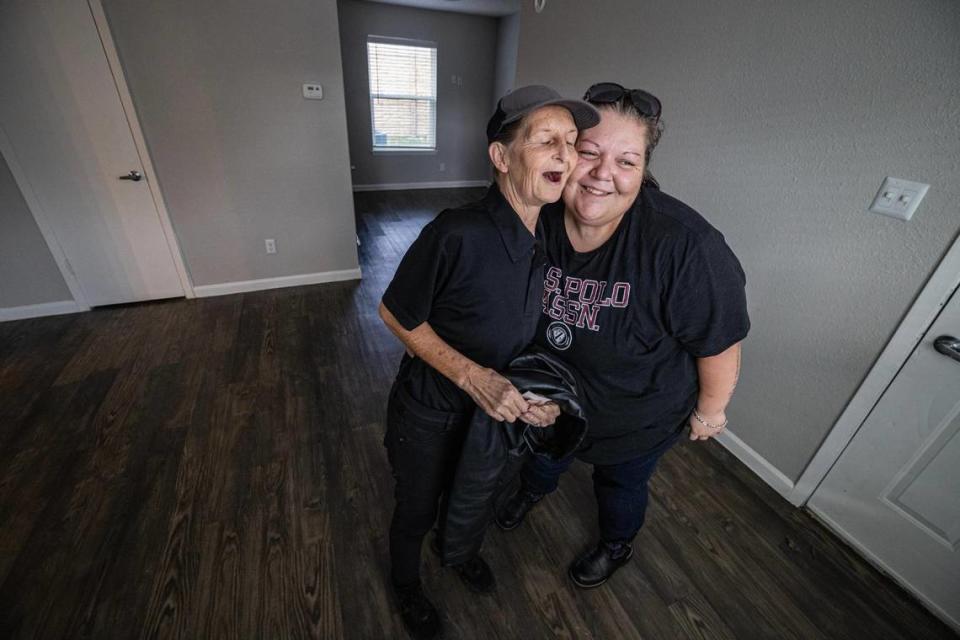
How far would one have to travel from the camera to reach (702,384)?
106 cm

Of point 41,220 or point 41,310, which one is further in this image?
point 41,310

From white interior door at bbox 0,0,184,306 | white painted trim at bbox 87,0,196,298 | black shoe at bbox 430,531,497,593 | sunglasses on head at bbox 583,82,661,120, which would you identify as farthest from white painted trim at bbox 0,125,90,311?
sunglasses on head at bbox 583,82,661,120

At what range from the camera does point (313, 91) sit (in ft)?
9.30

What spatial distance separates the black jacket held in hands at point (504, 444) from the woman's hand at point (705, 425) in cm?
37

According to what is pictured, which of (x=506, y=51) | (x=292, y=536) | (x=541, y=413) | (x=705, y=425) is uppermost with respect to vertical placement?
(x=506, y=51)

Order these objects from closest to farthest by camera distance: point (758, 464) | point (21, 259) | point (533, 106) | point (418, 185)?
1. point (533, 106)
2. point (758, 464)
3. point (21, 259)
4. point (418, 185)

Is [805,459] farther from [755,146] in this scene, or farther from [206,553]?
[206,553]

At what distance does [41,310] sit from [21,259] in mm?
357

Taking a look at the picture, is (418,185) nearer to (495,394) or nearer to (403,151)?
(403,151)

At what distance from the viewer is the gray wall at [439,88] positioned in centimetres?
556

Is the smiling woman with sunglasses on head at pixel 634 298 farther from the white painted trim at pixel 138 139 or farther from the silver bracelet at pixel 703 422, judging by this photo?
the white painted trim at pixel 138 139

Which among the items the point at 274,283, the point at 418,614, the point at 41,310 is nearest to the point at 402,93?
the point at 274,283

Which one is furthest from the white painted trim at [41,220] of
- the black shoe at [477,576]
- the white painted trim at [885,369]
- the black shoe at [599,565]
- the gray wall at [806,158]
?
the white painted trim at [885,369]

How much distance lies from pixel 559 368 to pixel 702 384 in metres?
0.39
